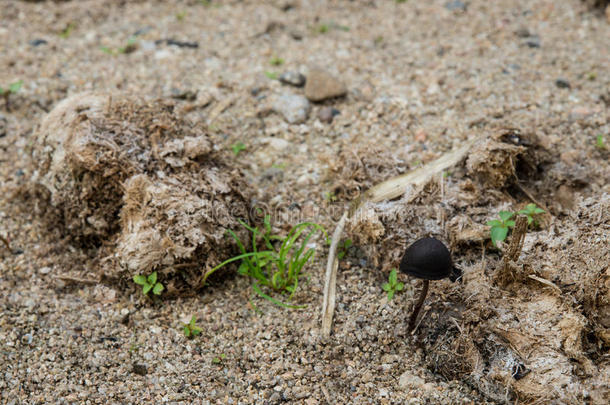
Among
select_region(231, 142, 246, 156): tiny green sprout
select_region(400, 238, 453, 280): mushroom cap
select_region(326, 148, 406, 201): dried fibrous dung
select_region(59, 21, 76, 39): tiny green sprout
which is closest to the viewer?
select_region(400, 238, 453, 280): mushroom cap

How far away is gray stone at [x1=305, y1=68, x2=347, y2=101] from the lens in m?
3.82

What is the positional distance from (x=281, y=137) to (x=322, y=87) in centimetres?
51

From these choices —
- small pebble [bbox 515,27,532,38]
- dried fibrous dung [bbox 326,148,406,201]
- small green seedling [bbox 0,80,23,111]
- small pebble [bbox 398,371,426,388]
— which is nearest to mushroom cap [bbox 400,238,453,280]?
small pebble [bbox 398,371,426,388]

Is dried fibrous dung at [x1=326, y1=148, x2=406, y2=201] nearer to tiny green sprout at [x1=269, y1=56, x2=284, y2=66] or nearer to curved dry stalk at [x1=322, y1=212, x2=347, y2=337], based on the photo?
curved dry stalk at [x1=322, y1=212, x2=347, y2=337]

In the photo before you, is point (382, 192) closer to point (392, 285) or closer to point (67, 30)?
point (392, 285)

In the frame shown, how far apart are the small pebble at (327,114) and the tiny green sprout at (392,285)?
1.35 metres

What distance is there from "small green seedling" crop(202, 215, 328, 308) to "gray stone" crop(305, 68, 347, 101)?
1.16 meters

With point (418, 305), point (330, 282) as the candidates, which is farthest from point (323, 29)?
point (418, 305)

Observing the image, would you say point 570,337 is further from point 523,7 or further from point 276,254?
point 523,7

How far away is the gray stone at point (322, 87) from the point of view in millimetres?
3823

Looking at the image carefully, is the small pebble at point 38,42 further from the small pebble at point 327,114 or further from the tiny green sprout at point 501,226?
the tiny green sprout at point 501,226

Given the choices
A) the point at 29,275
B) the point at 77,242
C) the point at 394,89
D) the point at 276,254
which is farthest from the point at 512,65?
the point at 29,275

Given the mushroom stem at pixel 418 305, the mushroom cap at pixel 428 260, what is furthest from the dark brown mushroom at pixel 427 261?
the mushroom stem at pixel 418 305

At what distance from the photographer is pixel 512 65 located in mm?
4035
